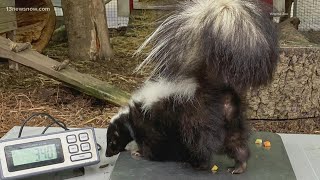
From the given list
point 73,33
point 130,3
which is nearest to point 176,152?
point 73,33

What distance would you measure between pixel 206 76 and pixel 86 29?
2471mm

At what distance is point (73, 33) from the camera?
12.3 ft

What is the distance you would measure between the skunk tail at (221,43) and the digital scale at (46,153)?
0.30 meters

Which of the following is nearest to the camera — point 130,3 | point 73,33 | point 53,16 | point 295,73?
point 295,73

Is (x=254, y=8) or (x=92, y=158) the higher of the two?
(x=254, y=8)

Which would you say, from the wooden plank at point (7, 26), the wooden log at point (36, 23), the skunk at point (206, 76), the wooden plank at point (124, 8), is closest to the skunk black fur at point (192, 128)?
the skunk at point (206, 76)

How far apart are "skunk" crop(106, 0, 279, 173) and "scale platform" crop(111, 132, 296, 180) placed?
30 mm

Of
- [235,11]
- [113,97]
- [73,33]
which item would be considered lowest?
[113,97]

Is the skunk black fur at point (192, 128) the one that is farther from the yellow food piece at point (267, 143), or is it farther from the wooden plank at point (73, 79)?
the wooden plank at point (73, 79)

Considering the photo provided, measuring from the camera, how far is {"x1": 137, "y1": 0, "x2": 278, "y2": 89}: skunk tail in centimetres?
129

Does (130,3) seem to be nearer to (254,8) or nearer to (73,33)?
(73,33)

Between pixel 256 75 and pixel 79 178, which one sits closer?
pixel 256 75

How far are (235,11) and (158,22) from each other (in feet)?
0.79

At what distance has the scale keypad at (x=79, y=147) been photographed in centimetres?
143
